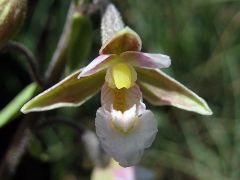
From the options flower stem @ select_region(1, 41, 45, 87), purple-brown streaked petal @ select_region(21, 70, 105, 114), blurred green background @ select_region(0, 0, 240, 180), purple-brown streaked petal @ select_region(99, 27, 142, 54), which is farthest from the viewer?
blurred green background @ select_region(0, 0, 240, 180)

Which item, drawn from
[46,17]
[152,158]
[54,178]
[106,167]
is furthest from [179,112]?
[106,167]

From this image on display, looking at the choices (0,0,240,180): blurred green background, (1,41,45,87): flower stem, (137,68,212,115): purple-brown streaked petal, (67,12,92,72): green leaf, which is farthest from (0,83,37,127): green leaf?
(0,0,240,180): blurred green background

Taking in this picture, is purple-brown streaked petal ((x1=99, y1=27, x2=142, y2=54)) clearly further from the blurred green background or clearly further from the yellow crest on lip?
the blurred green background

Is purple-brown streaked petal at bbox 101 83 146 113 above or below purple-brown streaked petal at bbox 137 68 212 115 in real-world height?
above

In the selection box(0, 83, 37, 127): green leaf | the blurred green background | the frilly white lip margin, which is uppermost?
the frilly white lip margin

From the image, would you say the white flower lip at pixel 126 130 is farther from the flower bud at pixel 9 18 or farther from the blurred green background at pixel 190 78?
the blurred green background at pixel 190 78

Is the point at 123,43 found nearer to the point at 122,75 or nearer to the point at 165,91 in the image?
the point at 122,75

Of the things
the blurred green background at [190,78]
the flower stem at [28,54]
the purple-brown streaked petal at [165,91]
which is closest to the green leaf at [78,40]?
the flower stem at [28,54]
